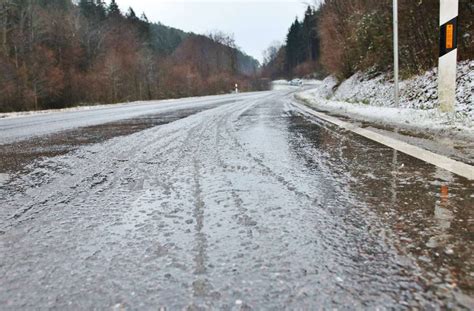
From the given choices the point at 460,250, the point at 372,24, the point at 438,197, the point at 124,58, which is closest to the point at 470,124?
the point at 438,197

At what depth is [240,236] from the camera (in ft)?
5.66

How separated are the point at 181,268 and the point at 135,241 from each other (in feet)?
1.31

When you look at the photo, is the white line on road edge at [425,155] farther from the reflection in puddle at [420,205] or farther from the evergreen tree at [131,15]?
the evergreen tree at [131,15]

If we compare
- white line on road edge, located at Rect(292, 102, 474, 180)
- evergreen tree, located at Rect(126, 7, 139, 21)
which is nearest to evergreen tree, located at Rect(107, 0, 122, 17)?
evergreen tree, located at Rect(126, 7, 139, 21)

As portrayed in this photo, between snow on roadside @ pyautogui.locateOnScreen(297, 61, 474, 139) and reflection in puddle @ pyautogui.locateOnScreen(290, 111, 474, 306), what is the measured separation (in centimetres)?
187

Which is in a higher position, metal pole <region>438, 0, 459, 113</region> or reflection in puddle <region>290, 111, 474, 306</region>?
metal pole <region>438, 0, 459, 113</region>

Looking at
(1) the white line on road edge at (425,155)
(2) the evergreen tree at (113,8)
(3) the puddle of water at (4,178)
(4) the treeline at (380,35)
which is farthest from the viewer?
(2) the evergreen tree at (113,8)

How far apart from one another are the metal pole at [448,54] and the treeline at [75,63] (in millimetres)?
31087

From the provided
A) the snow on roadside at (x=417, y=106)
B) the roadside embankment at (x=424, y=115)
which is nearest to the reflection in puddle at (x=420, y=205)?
the roadside embankment at (x=424, y=115)

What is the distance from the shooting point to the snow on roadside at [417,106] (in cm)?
514

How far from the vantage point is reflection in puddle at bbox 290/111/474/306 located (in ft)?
4.43

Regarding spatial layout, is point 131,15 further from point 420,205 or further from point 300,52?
point 420,205

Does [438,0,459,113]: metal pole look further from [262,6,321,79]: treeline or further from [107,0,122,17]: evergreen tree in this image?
[262,6,321,79]: treeline

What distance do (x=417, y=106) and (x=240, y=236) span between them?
966 centimetres
